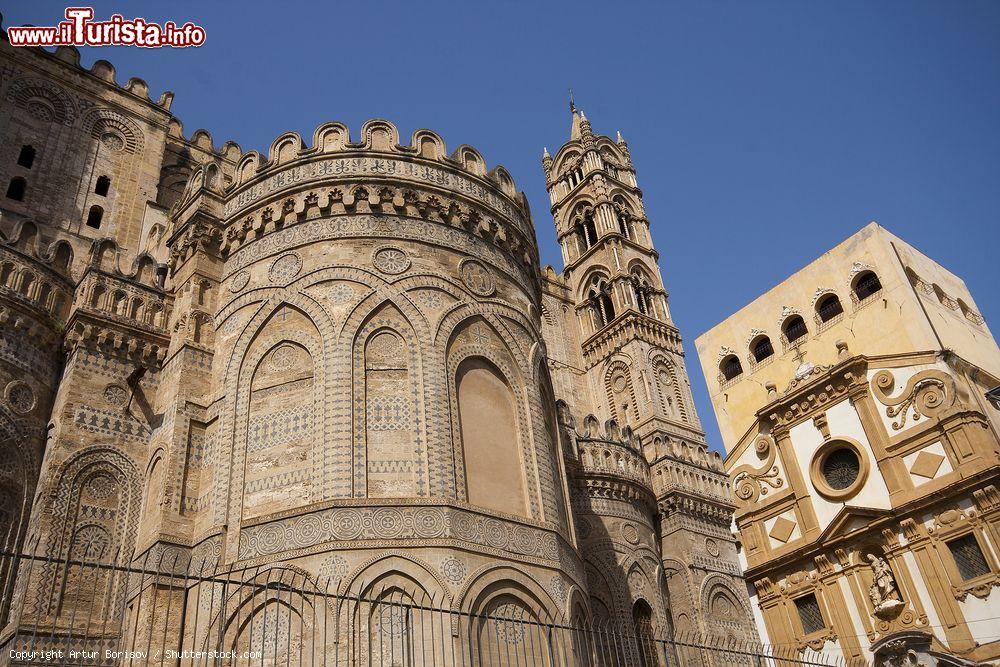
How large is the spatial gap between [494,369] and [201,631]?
5.34 meters

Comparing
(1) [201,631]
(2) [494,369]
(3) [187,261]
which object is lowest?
(1) [201,631]

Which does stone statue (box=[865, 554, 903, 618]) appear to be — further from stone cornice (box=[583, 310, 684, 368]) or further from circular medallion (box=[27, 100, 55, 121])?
circular medallion (box=[27, 100, 55, 121])

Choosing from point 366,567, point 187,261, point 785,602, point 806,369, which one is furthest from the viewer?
point 806,369

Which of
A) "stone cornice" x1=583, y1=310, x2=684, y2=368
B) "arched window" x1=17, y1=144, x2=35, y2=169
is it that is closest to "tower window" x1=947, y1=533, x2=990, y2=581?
"stone cornice" x1=583, y1=310, x2=684, y2=368

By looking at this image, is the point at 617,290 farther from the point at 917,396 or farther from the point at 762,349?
the point at 917,396

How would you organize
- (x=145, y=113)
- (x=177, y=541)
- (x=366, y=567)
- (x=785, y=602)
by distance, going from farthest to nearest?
(x=785, y=602) < (x=145, y=113) < (x=177, y=541) < (x=366, y=567)

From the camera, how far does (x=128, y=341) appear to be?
43.4 ft

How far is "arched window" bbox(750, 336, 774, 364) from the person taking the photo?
3041cm

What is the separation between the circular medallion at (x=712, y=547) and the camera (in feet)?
65.8

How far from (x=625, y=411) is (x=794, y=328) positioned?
9732mm

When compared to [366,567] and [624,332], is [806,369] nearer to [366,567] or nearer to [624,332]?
[624,332]

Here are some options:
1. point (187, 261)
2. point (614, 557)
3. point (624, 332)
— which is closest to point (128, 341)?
point (187, 261)

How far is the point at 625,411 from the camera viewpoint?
76.9 feet

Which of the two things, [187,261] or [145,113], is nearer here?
[187,261]
